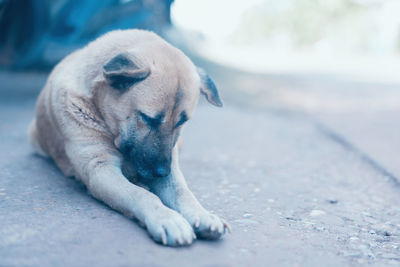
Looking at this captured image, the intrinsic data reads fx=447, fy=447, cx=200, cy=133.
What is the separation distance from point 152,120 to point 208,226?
84 cm

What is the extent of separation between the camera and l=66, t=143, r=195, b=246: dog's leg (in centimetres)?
226

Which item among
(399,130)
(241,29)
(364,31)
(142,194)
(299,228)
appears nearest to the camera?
(142,194)

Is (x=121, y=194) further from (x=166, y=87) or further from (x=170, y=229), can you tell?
(x=166, y=87)

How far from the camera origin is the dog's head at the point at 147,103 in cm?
283

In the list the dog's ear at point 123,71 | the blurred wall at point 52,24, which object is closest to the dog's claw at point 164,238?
the dog's ear at point 123,71

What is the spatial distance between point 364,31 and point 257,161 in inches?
1133

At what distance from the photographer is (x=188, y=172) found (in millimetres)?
4094

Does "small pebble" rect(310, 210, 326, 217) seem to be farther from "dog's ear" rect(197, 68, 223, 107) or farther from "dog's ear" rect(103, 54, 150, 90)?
"dog's ear" rect(103, 54, 150, 90)

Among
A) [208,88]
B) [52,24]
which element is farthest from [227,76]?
[208,88]

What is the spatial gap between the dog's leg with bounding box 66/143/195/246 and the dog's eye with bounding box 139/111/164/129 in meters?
0.37

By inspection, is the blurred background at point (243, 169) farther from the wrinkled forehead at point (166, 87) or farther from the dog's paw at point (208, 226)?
the wrinkled forehead at point (166, 87)

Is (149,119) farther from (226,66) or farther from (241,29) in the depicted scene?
(241,29)

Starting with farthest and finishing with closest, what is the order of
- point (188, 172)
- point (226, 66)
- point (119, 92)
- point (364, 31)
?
point (364, 31) → point (226, 66) → point (188, 172) → point (119, 92)

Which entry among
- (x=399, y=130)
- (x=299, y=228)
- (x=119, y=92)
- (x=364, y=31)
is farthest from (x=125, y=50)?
(x=364, y=31)
